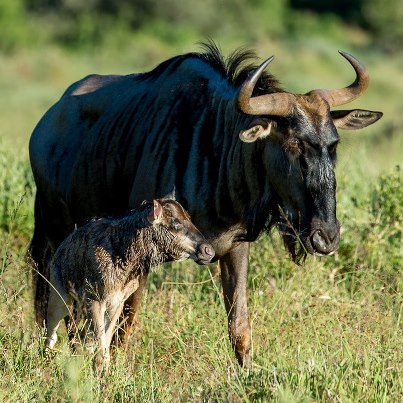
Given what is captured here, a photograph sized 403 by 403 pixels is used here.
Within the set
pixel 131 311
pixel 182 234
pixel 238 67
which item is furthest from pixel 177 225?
pixel 238 67

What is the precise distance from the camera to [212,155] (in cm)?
614

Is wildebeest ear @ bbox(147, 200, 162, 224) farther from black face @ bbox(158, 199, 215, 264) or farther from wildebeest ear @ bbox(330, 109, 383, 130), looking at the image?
wildebeest ear @ bbox(330, 109, 383, 130)

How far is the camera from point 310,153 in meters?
5.56

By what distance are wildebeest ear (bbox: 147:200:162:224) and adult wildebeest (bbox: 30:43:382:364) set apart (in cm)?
53

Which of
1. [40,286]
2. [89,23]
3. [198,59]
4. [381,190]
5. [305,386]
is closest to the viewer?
[305,386]

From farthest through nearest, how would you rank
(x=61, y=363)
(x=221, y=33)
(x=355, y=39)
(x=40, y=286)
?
1. (x=355, y=39)
2. (x=221, y=33)
3. (x=40, y=286)
4. (x=61, y=363)

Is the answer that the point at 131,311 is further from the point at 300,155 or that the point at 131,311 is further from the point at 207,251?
the point at 300,155

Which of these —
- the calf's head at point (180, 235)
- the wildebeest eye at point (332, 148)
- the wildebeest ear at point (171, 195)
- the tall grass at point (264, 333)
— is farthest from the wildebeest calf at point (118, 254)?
the wildebeest eye at point (332, 148)

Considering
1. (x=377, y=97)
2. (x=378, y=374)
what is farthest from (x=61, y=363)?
(x=377, y=97)

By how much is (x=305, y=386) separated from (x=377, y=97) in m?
27.5

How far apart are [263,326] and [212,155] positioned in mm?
1002

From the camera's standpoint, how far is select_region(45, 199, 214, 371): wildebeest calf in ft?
18.1

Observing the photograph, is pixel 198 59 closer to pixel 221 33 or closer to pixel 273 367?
pixel 273 367

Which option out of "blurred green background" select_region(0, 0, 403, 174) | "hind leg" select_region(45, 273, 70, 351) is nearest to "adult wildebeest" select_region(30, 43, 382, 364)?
"hind leg" select_region(45, 273, 70, 351)
